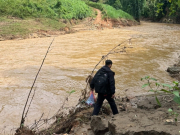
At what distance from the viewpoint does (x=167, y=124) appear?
10.00 feet

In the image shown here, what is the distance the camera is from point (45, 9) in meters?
24.1

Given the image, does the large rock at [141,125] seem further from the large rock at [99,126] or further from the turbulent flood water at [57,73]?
the turbulent flood water at [57,73]

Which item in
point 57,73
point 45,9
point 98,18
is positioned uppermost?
point 45,9

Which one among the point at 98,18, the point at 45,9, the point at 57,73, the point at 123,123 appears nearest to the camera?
the point at 123,123

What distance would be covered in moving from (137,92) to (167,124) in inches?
154

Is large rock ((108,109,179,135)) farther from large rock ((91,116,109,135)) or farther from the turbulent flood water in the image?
the turbulent flood water

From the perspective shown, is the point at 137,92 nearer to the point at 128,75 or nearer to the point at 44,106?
the point at 128,75

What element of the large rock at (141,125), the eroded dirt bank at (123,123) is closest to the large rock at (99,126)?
the eroded dirt bank at (123,123)

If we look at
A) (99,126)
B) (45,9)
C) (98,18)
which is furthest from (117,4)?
(99,126)

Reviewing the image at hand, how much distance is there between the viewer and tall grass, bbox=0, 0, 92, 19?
21.3 metres

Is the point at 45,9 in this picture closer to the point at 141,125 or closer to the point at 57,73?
the point at 57,73

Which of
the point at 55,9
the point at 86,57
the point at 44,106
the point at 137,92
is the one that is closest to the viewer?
the point at 44,106

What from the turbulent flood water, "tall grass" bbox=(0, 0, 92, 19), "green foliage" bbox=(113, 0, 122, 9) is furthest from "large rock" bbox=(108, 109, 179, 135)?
"green foliage" bbox=(113, 0, 122, 9)

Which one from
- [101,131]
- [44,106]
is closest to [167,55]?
[44,106]
